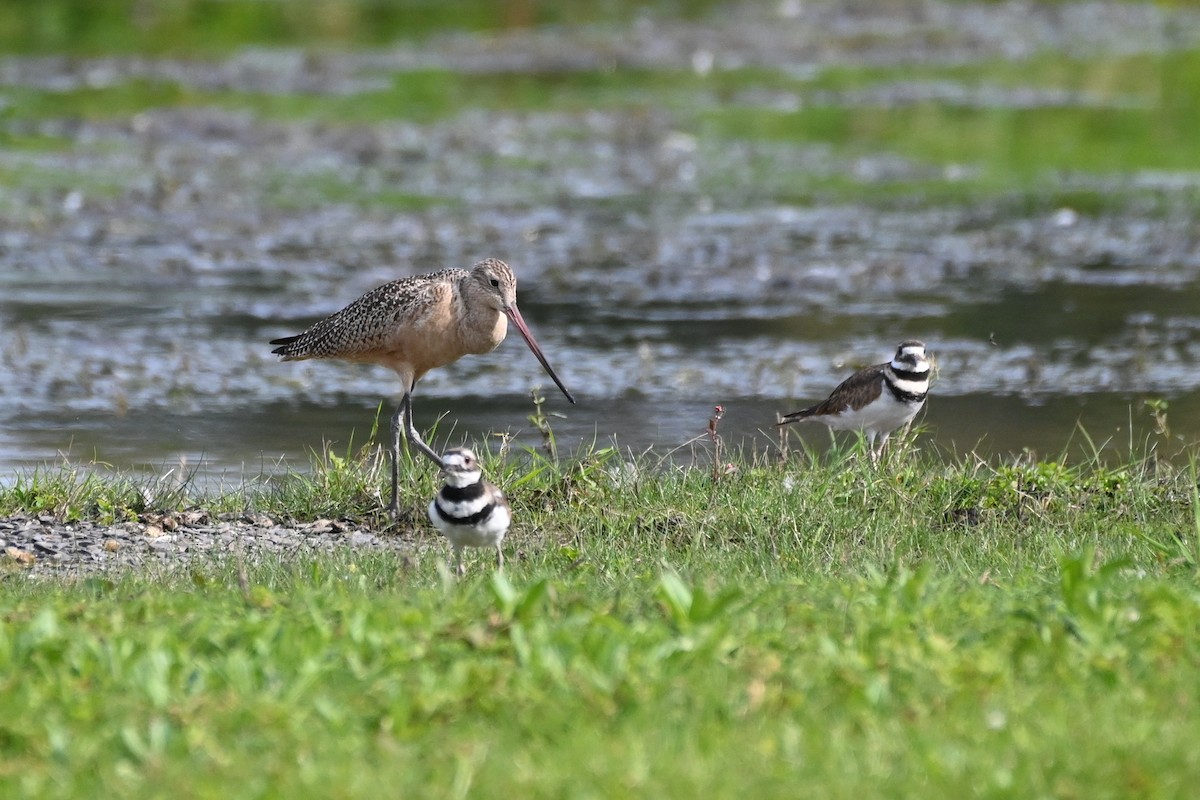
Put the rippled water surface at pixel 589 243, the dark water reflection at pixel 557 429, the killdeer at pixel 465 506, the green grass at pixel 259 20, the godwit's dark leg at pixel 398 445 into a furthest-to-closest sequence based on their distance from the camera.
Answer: the green grass at pixel 259 20 < the rippled water surface at pixel 589 243 < the dark water reflection at pixel 557 429 < the godwit's dark leg at pixel 398 445 < the killdeer at pixel 465 506

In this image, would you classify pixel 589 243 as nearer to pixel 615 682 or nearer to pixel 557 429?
pixel 557 429

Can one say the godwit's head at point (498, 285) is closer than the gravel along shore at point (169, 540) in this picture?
No

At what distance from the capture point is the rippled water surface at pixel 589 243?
11562mm

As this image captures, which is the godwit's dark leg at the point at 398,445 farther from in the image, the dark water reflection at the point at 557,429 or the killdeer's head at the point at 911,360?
the killdeer's head at the point at 911,360

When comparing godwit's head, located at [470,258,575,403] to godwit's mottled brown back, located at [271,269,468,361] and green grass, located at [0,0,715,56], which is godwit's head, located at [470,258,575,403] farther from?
green grass, located at [0,0,715,56]

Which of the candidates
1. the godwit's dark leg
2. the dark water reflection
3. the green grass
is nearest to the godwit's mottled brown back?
the godwit's dark leg

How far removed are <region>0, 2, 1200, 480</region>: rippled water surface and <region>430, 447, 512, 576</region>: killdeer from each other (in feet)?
7.55

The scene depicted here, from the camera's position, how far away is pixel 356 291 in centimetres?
1432

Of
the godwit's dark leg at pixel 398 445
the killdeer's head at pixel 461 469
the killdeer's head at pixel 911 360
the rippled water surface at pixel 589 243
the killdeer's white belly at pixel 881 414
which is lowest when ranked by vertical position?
the rippled water surface at pixel 589 243

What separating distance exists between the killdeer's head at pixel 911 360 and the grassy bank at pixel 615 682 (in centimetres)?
218

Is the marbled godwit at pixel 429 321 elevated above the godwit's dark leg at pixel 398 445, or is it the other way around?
the marbled godwit at pixel 429 321

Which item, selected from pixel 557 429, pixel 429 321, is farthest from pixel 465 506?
pixel 557 429

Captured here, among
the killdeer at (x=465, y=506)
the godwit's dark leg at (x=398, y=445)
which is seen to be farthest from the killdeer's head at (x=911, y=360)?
the killdeer at (x=465, y=506)

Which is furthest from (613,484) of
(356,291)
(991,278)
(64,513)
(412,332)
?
(991,278)
